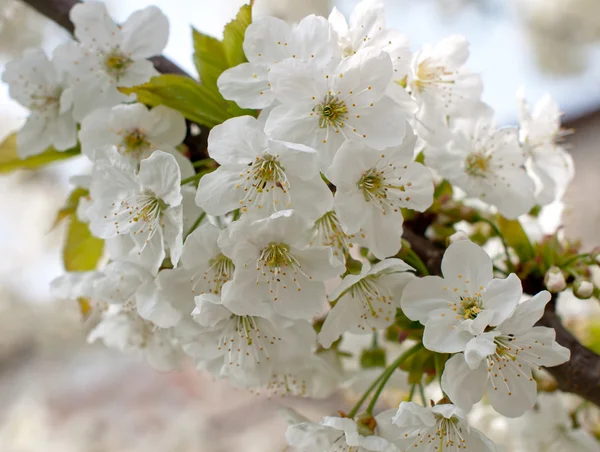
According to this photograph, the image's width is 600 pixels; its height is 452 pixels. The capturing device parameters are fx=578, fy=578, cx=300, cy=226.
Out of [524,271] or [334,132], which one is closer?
[334,132]

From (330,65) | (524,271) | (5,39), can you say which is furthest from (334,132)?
(5,39)

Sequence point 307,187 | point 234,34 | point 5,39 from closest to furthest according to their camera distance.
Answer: point 307,187, point 234,34, point 5,39

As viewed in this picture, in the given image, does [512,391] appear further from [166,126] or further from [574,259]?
[166,126]

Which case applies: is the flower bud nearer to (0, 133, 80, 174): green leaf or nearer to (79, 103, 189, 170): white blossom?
(79, 103, 189, 170): white blossom

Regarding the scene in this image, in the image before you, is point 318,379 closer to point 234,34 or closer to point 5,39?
point 234,34

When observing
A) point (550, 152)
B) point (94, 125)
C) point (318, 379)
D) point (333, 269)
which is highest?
point (94, 125)

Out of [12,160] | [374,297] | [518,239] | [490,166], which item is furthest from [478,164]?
[12,160]
